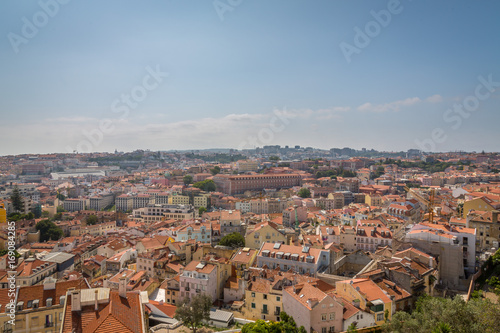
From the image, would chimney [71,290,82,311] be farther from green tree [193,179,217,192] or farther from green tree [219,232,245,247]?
green tree [193,179,217,192]

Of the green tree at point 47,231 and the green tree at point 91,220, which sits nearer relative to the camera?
the green tree at point 47,231

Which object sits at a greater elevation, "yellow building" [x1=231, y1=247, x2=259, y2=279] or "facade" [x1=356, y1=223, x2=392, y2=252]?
"facade" [x1=356, y1=223, x2=392, y2=252]

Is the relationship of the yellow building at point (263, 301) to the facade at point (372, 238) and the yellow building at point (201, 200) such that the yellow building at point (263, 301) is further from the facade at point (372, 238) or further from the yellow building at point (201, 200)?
the yellow building at point (201, 200)

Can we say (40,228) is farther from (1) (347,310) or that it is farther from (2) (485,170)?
(2) (485,170)

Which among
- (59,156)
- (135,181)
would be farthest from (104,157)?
(135,181)

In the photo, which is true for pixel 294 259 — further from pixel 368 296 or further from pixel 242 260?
pixel 368 296

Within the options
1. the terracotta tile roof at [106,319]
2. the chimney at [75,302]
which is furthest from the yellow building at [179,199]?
the chimney at [75,302]

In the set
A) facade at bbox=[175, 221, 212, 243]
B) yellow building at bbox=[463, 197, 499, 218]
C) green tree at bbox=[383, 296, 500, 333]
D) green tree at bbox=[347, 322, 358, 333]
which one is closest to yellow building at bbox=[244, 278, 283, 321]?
green tree at bbox=[347, 322, 358, 333]

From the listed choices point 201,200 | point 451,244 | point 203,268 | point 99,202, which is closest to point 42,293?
point 203,268
